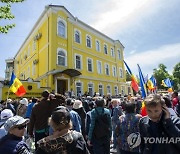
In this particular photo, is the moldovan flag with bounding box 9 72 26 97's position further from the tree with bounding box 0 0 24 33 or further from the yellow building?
the yellow building

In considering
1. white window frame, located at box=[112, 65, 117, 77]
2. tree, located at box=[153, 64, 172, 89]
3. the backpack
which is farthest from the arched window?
tree, located at box=[153, 64, 172, 89]

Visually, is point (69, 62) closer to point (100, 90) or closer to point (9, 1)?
point (100, 90)

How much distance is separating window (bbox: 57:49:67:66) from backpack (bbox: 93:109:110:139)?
17.5 metres

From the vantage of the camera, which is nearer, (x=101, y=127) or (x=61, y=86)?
(x=101, y=127)

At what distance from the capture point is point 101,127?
5.13 meters

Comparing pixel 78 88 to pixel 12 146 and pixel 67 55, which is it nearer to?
pixel 67 55

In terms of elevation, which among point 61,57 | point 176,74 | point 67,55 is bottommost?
point 61,57

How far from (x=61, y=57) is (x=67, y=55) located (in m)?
0.86

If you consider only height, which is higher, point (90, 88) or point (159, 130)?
point (90, 88)

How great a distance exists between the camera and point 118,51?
3650 centimetres

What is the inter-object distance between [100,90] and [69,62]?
7.64 meters

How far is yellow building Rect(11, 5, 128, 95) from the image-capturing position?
855 inches

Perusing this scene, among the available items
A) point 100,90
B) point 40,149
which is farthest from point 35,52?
point 40,149

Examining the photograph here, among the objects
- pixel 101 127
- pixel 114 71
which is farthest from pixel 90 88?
pixel 101 127
